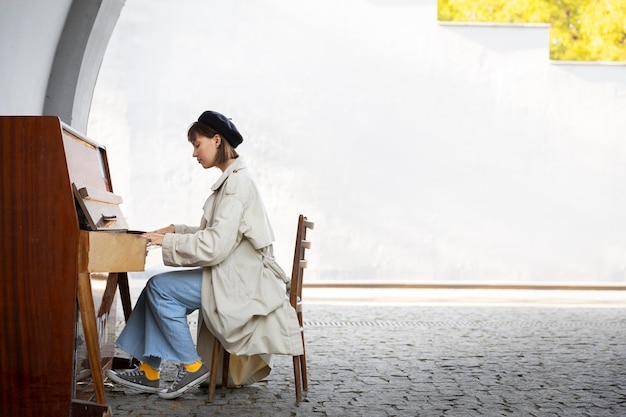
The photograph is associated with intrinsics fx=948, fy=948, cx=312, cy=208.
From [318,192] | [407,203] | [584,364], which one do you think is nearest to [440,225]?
[407,203]

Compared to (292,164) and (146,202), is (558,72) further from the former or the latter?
(146,202)

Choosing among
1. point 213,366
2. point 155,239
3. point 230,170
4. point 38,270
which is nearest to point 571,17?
point 230,170

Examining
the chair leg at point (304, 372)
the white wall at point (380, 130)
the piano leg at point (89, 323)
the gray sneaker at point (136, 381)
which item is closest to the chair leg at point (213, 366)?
the gray sneaker at point (136, 381)

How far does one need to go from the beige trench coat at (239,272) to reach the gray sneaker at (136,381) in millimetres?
423

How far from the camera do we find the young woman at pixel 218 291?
160 inches

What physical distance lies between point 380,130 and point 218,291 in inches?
363

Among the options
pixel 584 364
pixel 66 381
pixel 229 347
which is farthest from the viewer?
pixel 584 364

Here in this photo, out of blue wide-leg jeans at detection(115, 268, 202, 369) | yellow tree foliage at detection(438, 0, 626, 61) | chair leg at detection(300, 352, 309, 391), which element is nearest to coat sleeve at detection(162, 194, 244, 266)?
blue wide-leg jeans at detection(115, 268, 202, 369)

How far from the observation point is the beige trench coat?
13.2 feet

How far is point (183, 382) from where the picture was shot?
4.20 meters

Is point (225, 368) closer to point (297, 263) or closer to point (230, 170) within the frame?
point (297, 263)

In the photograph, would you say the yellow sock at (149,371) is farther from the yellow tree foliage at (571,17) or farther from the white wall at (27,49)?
the yellow tree foliage at (571,17)

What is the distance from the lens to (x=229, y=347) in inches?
162

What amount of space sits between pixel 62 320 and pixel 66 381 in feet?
0.72
